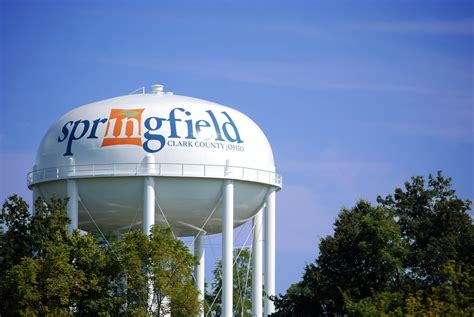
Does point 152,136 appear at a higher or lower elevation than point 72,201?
higher

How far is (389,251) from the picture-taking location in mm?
50969

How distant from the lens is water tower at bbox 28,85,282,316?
54969 mm

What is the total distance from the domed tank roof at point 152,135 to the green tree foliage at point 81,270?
305cm

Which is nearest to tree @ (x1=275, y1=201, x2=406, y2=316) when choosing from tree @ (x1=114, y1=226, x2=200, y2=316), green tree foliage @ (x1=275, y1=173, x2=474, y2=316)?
green tree foliage @ (x1=275, y1=173, x2=474, y2=316)

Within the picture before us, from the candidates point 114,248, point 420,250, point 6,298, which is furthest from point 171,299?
point 420,250

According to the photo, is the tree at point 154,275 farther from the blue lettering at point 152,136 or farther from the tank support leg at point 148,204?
the blue lettering at point 152,136

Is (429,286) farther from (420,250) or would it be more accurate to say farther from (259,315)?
(259,315)

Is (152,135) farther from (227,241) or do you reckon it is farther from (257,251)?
(257,251)

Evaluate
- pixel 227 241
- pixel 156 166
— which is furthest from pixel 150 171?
pixel 227 241

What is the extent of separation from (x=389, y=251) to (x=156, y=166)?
34.8 ft

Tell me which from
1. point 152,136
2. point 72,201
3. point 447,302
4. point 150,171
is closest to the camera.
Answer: point 447,302

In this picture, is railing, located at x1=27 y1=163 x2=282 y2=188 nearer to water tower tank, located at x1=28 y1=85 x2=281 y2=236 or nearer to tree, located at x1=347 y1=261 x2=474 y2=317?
water tower tank, located at x1=28 y1=85 x2=281 y2=236

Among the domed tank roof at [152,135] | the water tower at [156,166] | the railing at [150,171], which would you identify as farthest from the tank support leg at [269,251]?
the railing at [150,171]

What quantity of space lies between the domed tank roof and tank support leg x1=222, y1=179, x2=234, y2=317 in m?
1.33
